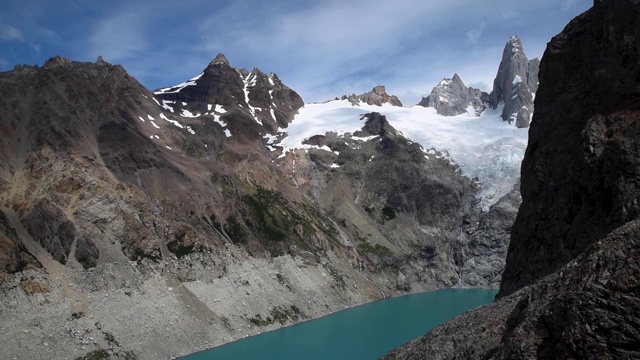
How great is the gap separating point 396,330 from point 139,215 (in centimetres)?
5311

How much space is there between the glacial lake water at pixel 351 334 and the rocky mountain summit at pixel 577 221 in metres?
35.7

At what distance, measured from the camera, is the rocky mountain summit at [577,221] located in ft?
45.3

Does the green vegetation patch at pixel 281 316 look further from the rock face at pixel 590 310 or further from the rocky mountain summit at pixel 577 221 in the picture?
the rock face at pixel 590 310

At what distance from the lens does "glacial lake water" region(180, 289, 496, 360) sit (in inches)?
3068

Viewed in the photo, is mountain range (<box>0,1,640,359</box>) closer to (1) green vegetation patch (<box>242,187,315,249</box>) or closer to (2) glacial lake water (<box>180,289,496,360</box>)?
(1) green vegetation patch (<box>242,187,315,249</box>)

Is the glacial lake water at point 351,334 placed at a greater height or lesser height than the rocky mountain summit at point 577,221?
lesser

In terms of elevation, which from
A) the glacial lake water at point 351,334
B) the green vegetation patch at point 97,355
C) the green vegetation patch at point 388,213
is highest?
the green vegetation patch at point 388,213

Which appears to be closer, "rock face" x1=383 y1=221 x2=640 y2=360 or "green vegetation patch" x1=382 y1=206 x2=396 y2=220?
"rock face" x1=383 y1=221 x2=640 y2=360

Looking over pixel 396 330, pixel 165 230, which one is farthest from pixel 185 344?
pixel 396 330

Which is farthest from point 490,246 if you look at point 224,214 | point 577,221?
point 577,221

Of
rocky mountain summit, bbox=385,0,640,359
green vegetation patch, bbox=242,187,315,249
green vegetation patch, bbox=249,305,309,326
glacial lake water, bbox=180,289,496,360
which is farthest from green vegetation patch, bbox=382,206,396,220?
rocky mountain summit, bbox=385,0,640,359

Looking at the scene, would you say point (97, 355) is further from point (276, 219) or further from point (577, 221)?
point (276, 219)

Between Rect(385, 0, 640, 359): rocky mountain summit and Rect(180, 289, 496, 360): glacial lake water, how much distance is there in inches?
1406

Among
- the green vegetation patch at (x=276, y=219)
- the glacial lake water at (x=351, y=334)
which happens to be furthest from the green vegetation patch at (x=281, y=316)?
the green vegetation patch at (x=276, y=219)
